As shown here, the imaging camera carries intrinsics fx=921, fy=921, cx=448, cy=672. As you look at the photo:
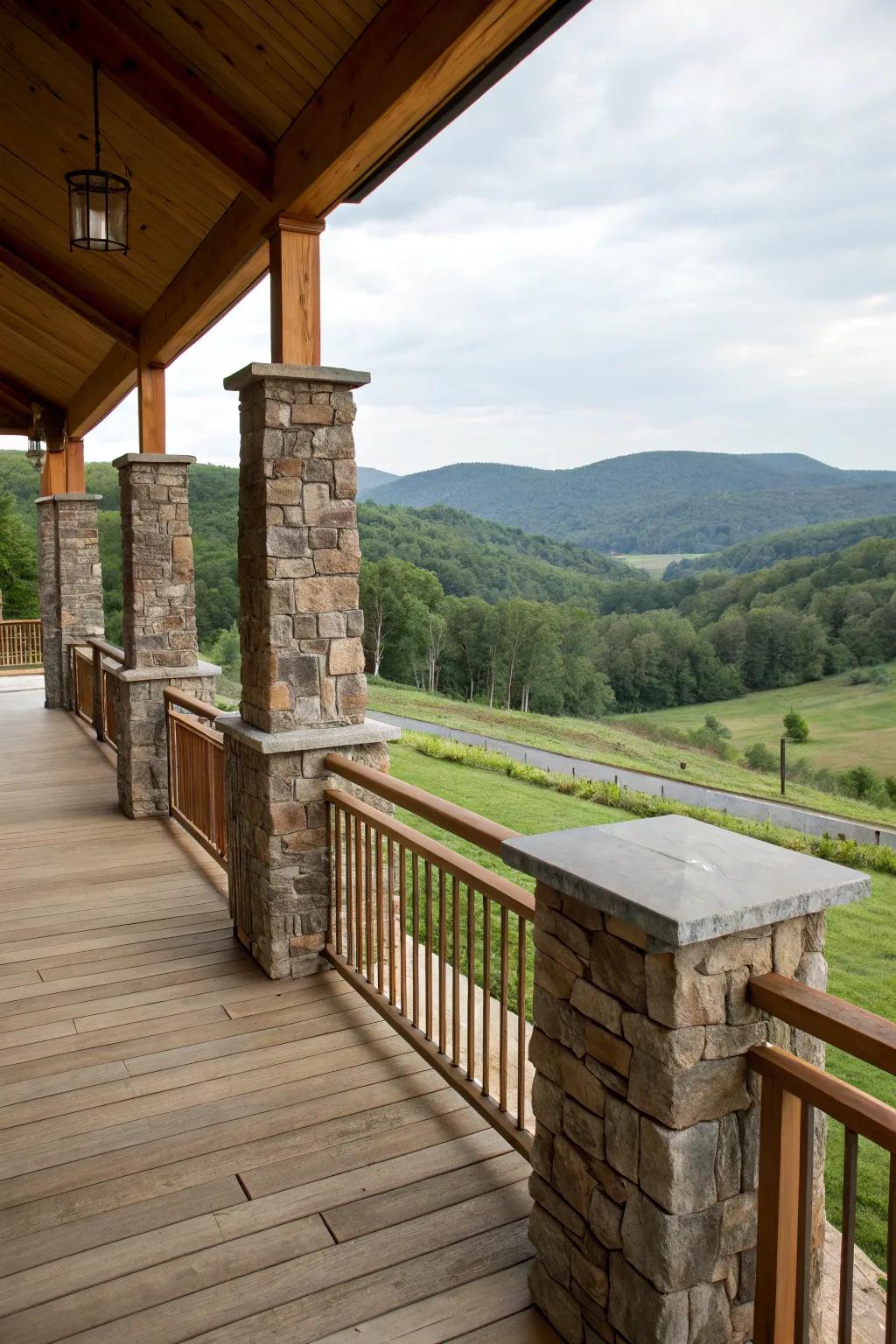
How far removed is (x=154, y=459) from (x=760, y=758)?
5.37 meters

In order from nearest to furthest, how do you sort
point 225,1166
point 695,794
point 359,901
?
A: 1. point 225,1166
2. point 359,901
3. point 695,794

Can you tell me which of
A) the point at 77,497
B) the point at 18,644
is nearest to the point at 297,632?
the point at 77,497

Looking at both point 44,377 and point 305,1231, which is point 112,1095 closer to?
point 305,1231

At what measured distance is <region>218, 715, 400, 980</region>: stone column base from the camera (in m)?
3.82

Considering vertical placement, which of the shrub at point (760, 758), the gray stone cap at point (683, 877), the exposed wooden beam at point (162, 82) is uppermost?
the exposed wooden beam at point (162, 82)

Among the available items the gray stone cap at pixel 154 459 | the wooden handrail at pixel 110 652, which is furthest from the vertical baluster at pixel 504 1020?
the wooden handrail at pixel 110 652

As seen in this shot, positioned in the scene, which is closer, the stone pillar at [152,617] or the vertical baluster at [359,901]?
the vertical baluster at [359,901]

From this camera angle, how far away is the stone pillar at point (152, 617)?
644 centimetres

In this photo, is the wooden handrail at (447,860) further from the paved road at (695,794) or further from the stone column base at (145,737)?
the stone column base at (145,737)

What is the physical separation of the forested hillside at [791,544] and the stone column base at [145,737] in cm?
593

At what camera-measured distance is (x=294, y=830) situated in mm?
3867

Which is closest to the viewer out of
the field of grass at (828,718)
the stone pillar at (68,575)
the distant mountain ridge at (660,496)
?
the field of grass at (828,718)

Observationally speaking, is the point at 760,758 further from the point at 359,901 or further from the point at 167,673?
the point at 359,901

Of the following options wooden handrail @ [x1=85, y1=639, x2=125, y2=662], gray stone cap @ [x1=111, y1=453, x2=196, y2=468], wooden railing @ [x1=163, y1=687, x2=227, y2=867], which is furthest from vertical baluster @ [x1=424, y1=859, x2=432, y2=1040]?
wooden handrail @ [x1=85, y1=639, x2=125, y2=662]
